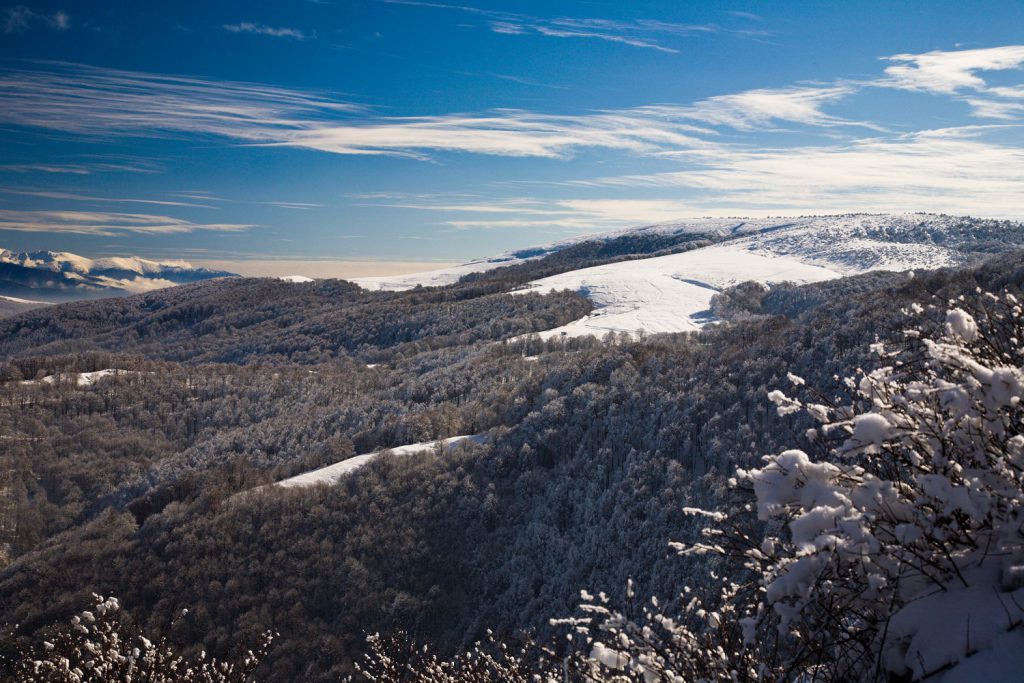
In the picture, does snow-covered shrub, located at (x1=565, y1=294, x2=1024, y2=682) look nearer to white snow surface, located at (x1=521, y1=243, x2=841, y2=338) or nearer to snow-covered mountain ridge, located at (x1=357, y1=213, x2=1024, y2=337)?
white snow surface, located at (x1=521, y1=243, x2=841, y2=338)

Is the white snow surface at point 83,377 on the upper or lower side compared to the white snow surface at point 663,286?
lower

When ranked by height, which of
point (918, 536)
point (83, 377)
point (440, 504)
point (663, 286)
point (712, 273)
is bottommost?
point (440, 504)

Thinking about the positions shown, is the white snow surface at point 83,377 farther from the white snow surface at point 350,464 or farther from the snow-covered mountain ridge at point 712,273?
the snow-covered mountain ridge at point 712,273

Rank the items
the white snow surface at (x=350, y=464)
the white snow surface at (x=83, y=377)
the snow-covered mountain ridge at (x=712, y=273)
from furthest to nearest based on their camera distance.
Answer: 1. the snow-covered mountain ridge at (x=712, y=273)
2. the white snow surface at (x=83, y=377)
3. the white snow surface at (x=350, y=464)

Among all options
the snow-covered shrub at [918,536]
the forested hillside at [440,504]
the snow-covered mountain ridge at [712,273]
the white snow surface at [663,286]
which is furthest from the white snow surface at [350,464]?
the snow-covered shrub at [918,536]

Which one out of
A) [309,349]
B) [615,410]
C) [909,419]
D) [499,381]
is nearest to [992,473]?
[909,419]

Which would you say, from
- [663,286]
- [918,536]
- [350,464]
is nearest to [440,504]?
[350,464]

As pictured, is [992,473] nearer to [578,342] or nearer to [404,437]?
[404,437]

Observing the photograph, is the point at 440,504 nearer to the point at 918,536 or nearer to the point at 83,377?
the point at 918,536
